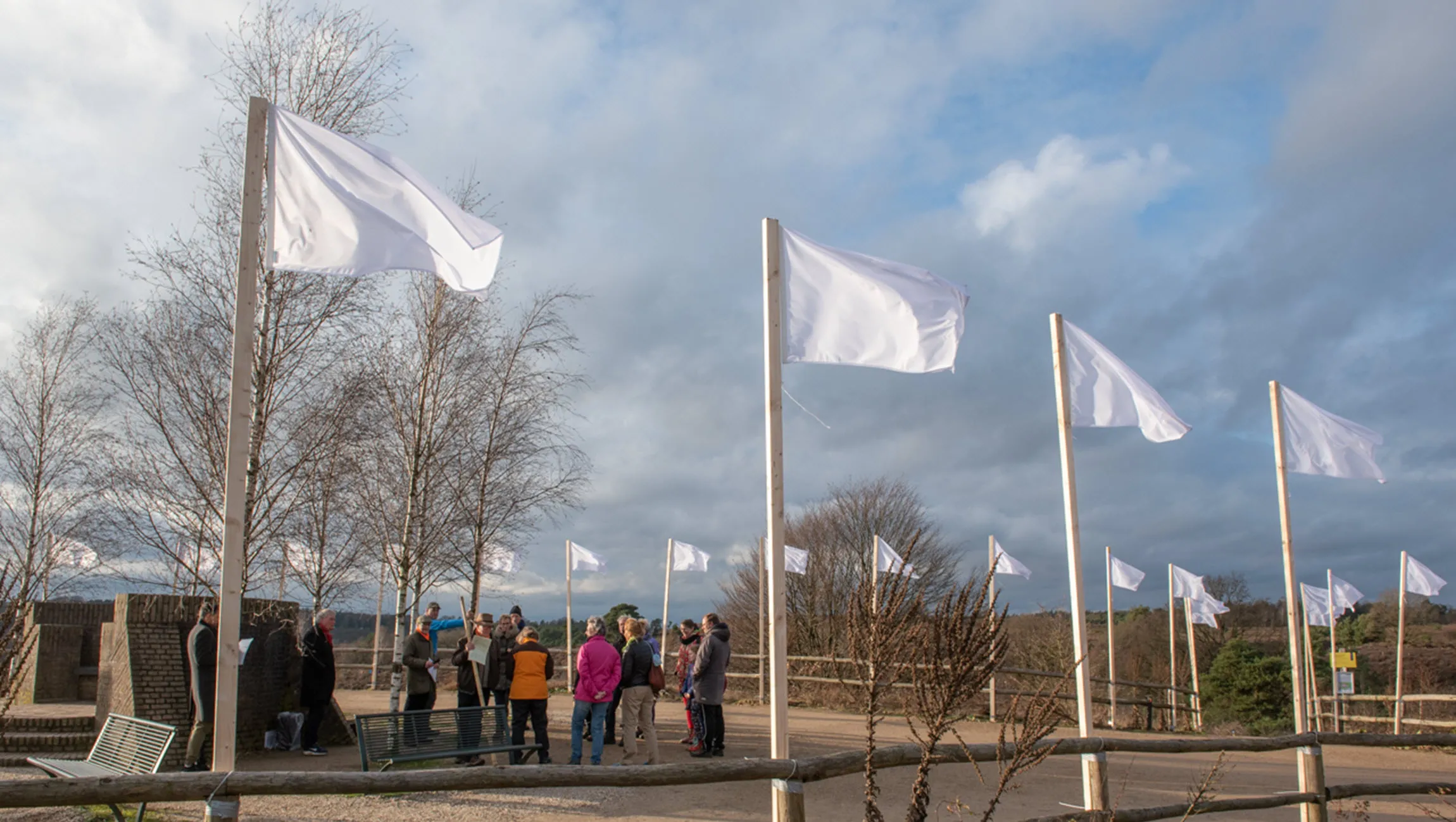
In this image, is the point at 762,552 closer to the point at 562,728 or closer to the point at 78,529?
the point at 562,728

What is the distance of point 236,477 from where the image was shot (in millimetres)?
5805

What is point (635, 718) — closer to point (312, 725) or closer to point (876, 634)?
point (312, 725)

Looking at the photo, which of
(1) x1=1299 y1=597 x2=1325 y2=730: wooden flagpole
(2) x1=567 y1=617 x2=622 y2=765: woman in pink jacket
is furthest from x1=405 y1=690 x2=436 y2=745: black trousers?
(1) x1=1299 y1=597 x2=1325 y2=730: wooden flagpole

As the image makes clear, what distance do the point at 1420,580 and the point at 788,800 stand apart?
22725 millimetres

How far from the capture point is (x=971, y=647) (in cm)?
533

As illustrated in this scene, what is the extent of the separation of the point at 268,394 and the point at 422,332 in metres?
4.49

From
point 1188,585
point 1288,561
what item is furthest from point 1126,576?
point 1288,561

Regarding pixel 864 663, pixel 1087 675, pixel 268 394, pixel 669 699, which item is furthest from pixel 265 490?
pixel 669 699

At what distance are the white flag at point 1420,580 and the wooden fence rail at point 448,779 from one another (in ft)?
64.7

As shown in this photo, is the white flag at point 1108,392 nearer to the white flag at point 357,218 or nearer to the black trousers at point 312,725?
the white flag at point 357,218

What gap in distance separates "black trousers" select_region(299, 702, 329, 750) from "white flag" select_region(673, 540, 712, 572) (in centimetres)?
1266

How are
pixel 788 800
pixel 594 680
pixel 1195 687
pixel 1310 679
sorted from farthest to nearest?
pixel 1310 679, pixel 1195 687, pixel 594 680, pixel 788 800

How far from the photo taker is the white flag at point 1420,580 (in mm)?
22281

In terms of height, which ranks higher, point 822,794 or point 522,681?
point 522,681
